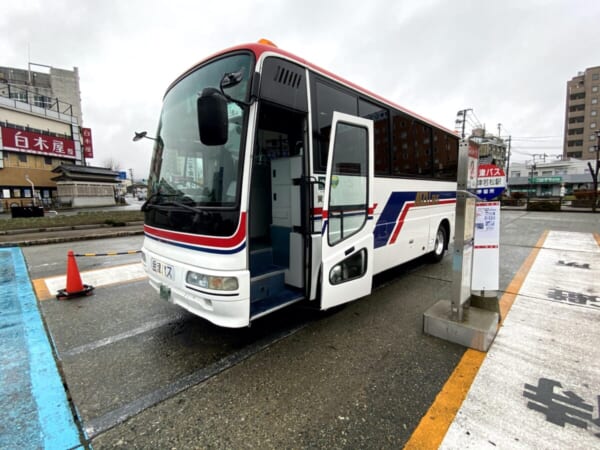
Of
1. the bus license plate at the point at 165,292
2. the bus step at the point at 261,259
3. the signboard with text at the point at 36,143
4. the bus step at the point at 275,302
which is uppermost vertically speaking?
the signboard with text at the point at 36,143

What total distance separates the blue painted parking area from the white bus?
117 centimetres

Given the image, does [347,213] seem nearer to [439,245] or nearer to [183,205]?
[183,205]

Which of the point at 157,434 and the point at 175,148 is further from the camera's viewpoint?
the point at 175,148

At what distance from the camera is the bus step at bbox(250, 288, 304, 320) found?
290cm

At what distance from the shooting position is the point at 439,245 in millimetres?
6969

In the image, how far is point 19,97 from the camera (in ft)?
110

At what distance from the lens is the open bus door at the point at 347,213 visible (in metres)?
3.17

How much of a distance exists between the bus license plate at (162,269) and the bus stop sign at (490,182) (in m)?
3.56

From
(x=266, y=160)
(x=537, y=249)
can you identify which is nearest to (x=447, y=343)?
(x=266, y=160)

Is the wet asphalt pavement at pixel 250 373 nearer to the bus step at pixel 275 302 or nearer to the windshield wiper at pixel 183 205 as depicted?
the bus step at pixel 275 302

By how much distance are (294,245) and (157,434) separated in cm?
208

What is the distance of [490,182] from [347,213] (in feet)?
5.54

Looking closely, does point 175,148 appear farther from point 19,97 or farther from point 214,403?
point 19,97

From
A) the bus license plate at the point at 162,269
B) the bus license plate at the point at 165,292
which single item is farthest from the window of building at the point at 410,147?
the bus license plate at the point at 165,292
